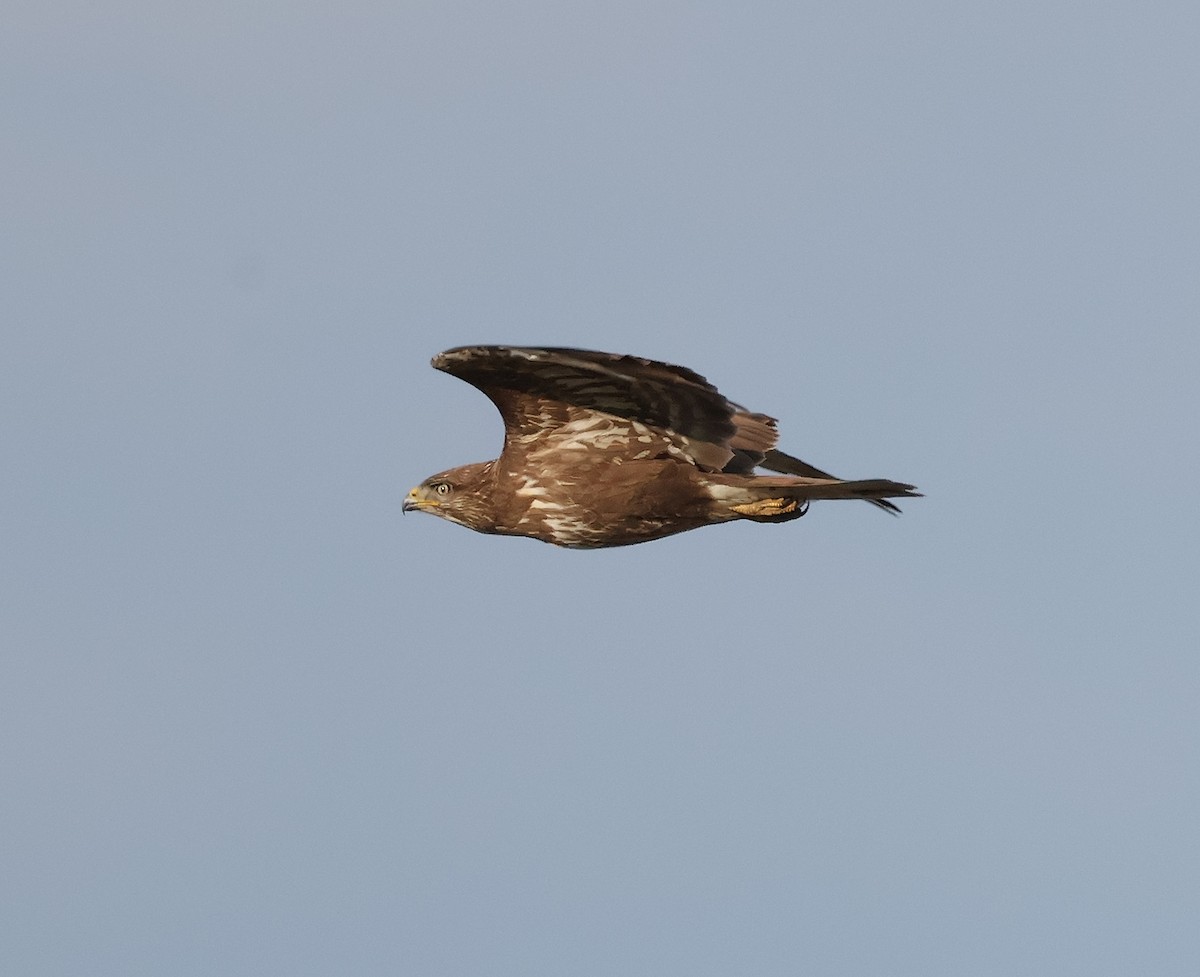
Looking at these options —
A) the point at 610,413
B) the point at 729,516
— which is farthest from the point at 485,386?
the point at 729,516

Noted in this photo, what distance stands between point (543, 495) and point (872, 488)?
275cm

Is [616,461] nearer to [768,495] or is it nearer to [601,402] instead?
[601,402]

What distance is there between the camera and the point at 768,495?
48.6ft

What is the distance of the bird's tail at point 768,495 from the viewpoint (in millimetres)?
14484

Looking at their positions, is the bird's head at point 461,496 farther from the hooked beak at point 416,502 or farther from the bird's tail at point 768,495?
the bird's tail at point 768,495

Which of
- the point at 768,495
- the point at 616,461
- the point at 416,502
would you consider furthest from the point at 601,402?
the point at 416,502

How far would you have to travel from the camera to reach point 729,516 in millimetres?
15125

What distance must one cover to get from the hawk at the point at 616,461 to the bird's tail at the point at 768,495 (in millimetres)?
10

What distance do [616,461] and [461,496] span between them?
61.3 inches

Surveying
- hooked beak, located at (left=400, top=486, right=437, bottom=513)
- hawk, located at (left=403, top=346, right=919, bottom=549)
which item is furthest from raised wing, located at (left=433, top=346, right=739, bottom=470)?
hooked beak, located at (left=400, top=486, right=437, bottom=513)

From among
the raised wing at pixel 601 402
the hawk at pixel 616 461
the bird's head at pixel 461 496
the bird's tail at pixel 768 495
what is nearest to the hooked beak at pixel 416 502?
the bird's head at pixel 461 496

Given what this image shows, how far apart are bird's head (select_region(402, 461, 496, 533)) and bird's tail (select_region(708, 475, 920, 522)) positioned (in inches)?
77.1

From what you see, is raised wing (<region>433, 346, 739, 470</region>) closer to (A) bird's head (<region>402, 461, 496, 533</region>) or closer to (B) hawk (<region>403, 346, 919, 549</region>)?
(B) hawk (<region>403, 346, 919, 549</region>)

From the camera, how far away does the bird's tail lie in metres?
14.5
